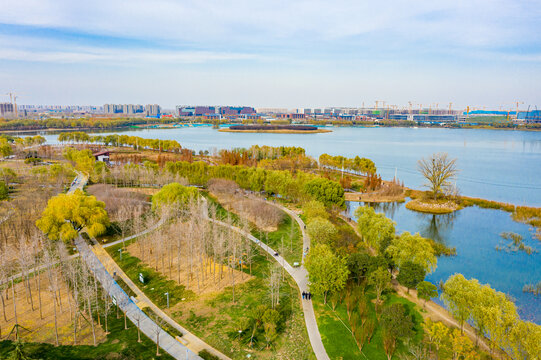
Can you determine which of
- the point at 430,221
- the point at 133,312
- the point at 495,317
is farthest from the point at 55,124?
the point at 495,317

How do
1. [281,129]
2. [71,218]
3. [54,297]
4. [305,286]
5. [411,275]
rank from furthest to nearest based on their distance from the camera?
[281,129], [71,218], [305,286], [411,275], [54,297]

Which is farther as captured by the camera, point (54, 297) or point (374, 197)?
point (374, 197)

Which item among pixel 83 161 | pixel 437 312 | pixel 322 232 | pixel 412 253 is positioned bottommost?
pixel 437 312

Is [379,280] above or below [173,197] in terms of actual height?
below

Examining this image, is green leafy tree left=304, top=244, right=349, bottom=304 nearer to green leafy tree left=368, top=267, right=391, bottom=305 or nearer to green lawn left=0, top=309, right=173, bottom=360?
green leafy tree left=368, top=267, right=391, bottom=305

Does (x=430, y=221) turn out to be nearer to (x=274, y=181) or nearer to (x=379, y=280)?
(x=274, y=181)

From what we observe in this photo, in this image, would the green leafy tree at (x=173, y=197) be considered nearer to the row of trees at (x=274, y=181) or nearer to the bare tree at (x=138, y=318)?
the row of trees at (x=274, y=181)
